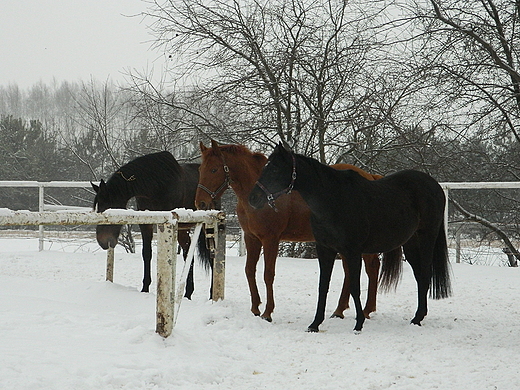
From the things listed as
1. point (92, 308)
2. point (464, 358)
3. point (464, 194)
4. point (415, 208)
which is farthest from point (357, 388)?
point (464, 194)

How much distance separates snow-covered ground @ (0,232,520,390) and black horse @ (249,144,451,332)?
0.43m

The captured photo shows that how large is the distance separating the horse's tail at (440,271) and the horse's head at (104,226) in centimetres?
349

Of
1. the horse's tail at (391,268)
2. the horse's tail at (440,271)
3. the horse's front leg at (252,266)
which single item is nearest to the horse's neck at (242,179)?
the horse's front leg at (252,266)

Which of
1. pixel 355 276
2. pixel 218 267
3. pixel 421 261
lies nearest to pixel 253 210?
pixel 218 267

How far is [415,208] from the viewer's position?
5246 millimetres

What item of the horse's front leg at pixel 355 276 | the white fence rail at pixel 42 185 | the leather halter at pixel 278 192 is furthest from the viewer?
the white fence rail at pixel 42 185

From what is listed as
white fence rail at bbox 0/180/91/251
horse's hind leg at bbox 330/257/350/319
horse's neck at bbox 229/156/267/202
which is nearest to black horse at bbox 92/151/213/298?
horse's neck at bbox 229/156/267/202

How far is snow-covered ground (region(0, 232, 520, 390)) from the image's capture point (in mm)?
2754

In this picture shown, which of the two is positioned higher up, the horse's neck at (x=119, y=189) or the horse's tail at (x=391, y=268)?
the horse's neck at (x=119, y=189)

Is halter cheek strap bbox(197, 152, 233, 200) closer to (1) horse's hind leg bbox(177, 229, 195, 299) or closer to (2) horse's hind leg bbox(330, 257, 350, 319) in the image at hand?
(1) horse's hind leg bbox(177, 229, 195, 299)

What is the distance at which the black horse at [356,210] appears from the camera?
463 centimetres

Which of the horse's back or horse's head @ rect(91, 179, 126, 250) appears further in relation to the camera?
the horse's back

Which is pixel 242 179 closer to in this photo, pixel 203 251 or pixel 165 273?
pixel 203 251

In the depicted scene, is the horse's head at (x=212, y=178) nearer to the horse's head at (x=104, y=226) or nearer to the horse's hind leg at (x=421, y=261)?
the horse's head at (x=104, y=226)
